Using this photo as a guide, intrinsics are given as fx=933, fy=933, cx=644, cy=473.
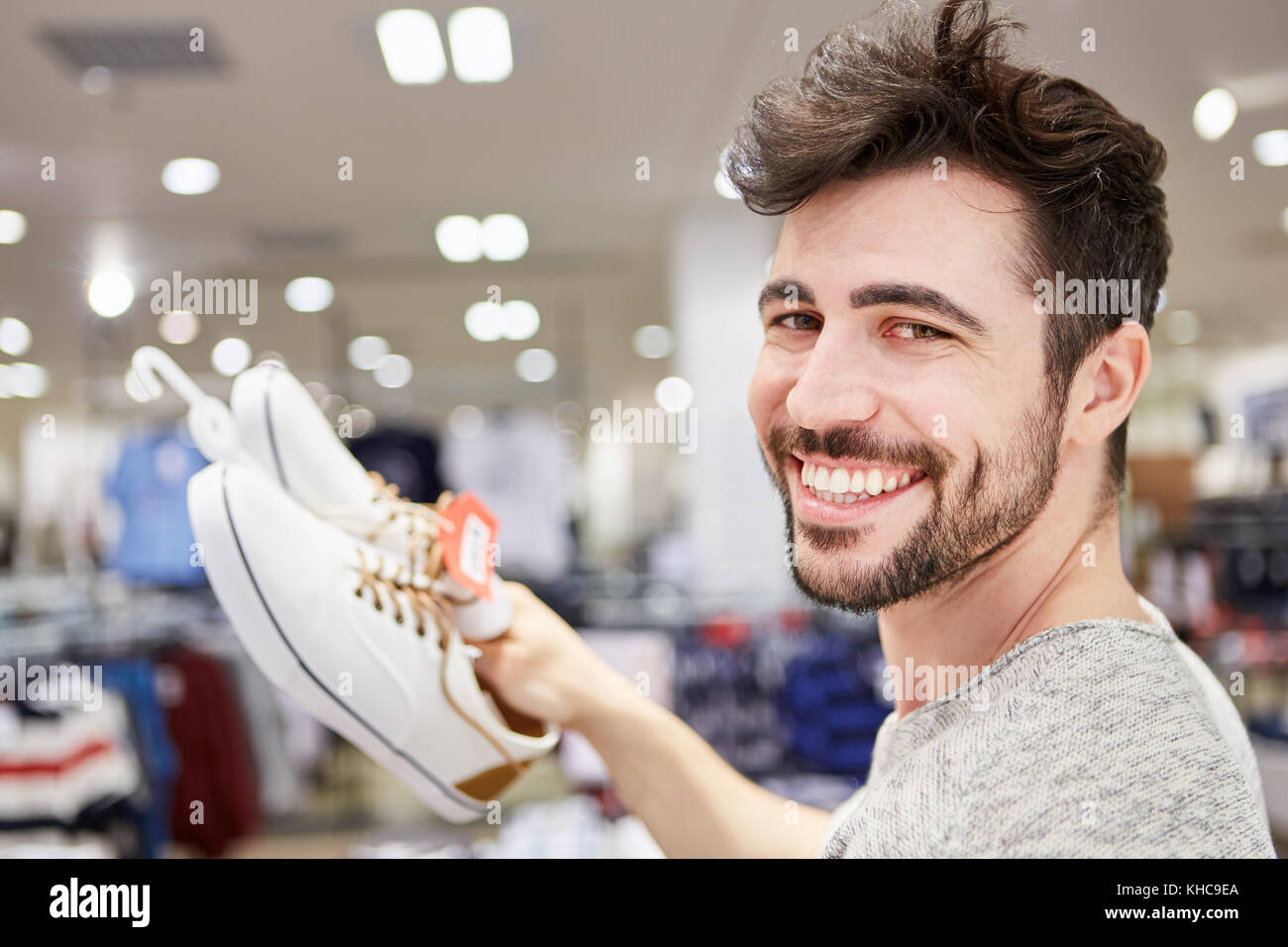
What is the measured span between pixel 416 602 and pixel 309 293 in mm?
4750

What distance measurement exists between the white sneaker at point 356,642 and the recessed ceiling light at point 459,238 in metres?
3.31

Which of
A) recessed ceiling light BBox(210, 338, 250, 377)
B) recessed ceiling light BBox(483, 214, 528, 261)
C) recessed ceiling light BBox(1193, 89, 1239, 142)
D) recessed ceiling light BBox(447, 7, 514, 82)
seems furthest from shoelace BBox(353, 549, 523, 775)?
recessed ceiling light BBox(210, 338, 250, 377)

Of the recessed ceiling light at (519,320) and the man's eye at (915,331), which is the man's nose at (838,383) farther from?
the recessed ceiling light at (519,320)

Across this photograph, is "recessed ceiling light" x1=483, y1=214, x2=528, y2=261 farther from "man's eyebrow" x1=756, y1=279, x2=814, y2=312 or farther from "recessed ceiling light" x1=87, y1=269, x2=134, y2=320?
"man's eyebrow" x1=756, y1=279, x2=814, y2=312

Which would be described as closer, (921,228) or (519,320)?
(921,228)

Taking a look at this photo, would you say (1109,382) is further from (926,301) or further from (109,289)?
(109,289)

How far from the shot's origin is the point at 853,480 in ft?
2.15

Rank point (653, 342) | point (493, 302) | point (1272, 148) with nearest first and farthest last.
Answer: point (1272, 148) < point (493, 302) < point (653, 342)

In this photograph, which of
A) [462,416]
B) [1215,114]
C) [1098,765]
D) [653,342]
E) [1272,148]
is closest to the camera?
[1098,765]

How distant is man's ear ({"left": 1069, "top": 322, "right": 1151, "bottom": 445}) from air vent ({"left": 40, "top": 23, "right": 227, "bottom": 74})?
254 cm

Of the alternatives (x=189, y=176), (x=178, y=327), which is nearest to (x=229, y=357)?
(x=178, y=327)

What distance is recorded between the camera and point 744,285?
339 centimetres

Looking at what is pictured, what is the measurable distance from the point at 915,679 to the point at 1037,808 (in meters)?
0.23

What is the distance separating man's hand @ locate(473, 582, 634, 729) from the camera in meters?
0.88
